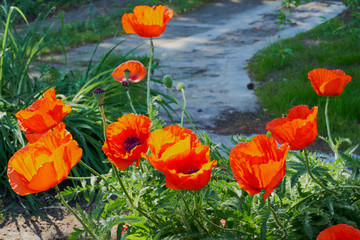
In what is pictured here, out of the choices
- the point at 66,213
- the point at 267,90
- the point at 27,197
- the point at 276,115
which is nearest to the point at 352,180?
the point at 66,213

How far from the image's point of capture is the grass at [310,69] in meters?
3.18

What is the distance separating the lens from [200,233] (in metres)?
1.27

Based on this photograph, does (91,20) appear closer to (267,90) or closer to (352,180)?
(267,90)

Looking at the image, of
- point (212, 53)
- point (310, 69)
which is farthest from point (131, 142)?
point (212, 53)

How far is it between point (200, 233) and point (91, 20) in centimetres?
637

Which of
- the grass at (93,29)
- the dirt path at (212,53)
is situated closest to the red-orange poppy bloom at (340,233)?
the dirt path at (212,53)

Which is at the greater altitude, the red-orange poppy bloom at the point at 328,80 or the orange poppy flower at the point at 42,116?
the orange poppy flower at the point at 42,116

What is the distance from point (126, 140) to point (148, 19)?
1.74 feet

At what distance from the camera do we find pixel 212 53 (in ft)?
17.4

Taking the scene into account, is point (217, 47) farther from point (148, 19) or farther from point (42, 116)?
point (42, 116)

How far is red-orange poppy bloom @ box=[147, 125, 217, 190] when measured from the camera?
0.97 metres

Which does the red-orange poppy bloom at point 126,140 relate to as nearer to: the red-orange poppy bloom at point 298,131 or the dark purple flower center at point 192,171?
the dark purple flower center at point 192,171

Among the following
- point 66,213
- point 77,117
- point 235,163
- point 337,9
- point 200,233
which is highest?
point 235,163

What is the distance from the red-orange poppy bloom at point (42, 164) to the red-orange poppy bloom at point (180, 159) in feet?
0.60
